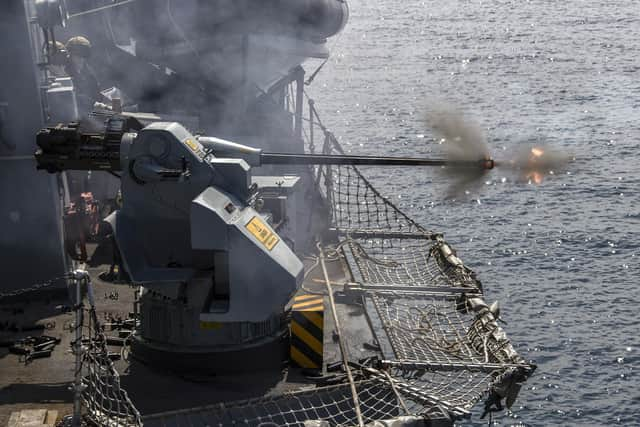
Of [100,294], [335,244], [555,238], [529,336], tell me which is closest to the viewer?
[100,294]

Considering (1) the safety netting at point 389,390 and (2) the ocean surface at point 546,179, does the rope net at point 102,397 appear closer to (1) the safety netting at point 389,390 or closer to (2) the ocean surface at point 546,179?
(1) the safety netting at point 389,390

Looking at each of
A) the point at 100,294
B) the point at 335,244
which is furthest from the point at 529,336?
the point at 100,294

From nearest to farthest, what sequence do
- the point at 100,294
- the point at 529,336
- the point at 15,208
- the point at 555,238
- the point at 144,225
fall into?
the point at 144,225 < the point at 15,208 < the point at 100,294 < the point at 529,336 < the point at 555,238

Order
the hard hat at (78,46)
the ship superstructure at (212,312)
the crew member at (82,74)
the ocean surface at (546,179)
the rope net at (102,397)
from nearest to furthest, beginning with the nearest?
the rope net at (102,397)
the ship superstructure at (212,312)
the crew member at (82,74)
the hard hat at (78,46)
the ocean surface at (546,179)

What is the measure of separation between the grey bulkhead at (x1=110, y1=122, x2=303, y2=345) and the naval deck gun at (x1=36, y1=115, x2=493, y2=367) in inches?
0.5

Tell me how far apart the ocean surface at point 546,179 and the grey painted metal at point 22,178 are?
19.8 ft

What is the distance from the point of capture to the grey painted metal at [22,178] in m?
12.2

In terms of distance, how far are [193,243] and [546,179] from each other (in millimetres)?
27499

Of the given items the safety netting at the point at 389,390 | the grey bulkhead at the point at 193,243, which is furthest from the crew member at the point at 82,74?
the safety netting at the point at 389,390

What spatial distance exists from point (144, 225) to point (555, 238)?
22087mm

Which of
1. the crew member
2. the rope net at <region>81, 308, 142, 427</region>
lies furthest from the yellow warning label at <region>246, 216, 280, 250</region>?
the crew member

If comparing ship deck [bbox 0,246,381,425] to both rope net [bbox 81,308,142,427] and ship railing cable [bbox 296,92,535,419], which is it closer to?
rope net [bbox 81,308,142,427]

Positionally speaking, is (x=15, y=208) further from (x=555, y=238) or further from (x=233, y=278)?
(x=555, y=238)

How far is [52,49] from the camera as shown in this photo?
13438 millimetres
